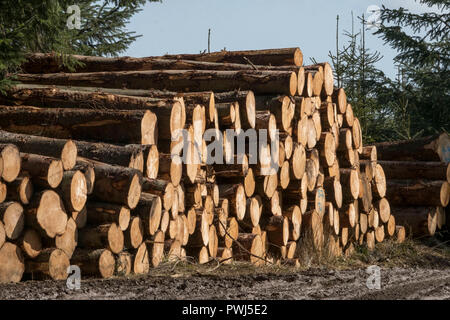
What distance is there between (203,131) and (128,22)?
25.6 ft

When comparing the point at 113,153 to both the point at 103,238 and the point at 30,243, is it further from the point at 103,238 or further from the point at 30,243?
the point at 30,243

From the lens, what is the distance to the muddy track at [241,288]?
16.2 feet

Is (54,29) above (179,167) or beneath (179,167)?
above

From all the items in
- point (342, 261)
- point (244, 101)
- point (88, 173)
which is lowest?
point (342, 261)

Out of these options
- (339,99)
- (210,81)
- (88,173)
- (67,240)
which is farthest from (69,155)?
(339,99)

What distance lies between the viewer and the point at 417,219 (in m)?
11.2

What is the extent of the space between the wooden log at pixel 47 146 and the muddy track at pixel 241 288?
3.98 feet

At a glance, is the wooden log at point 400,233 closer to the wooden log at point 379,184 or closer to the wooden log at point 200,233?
the wooden log at point 379,184

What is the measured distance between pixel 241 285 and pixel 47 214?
187 cm

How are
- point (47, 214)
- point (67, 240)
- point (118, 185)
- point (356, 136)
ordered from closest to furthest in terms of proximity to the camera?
point (47, 214) → point (67, 240) → point (118, 185) → point (356, 136)

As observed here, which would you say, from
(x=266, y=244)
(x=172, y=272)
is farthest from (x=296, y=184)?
(x=172, y=272)

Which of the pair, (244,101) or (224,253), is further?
(244,101)

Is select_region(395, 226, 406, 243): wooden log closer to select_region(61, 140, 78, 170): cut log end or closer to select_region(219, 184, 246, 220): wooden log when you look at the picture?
select_region(219, 184, 246, 220): wooden log
